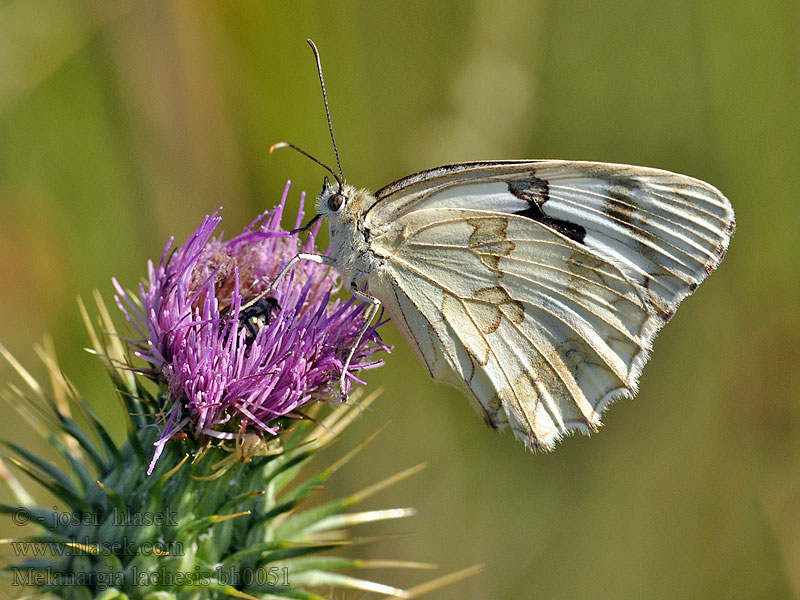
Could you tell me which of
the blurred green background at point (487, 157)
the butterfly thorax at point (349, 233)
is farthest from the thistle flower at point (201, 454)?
the blurred green background at point (487, 157)

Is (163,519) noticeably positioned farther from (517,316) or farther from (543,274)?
(543,274)

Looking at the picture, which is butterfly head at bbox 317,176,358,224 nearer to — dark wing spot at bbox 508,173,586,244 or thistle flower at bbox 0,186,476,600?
thistle flower at bbox 0,186,476,600

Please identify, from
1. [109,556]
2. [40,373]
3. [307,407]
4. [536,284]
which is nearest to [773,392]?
[536,284]

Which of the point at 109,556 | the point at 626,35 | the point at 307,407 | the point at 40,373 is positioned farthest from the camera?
the point at 626,35

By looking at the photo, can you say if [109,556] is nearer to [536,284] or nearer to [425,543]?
[536,284]

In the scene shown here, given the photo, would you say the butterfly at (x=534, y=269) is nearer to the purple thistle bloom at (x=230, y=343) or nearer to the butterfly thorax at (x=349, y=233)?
the butterfly thorax at (x=349, y=233)

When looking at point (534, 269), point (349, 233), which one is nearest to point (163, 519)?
point (349, 233)

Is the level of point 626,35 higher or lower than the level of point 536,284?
higher
